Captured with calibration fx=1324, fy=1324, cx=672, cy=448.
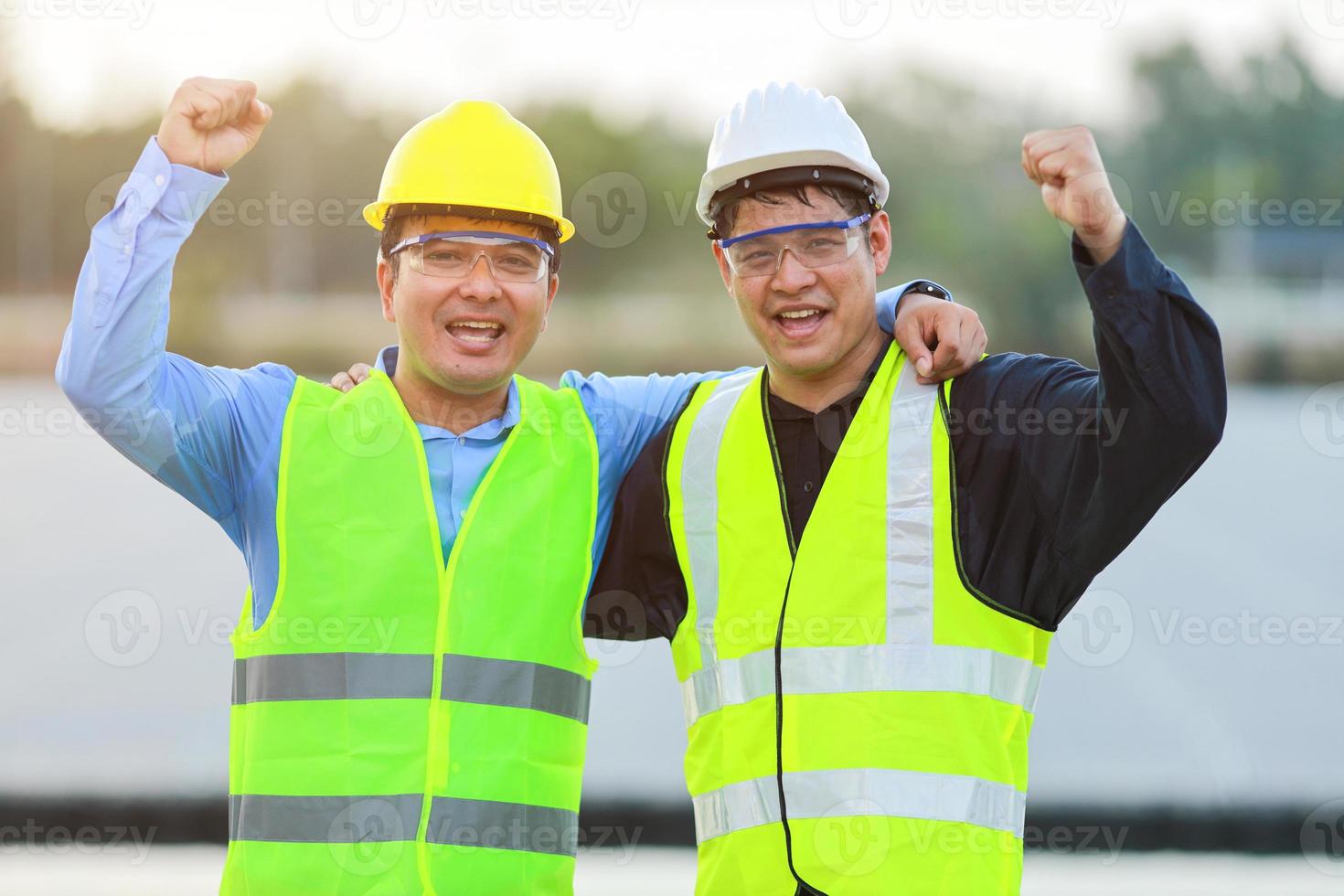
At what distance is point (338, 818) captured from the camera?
9.04 ft

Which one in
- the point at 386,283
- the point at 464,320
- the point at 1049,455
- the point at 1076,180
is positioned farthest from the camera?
the point at 386,283

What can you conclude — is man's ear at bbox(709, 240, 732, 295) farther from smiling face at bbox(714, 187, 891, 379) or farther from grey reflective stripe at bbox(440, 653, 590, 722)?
grey reflective stripe at bbox(440, 653, 590, 722)

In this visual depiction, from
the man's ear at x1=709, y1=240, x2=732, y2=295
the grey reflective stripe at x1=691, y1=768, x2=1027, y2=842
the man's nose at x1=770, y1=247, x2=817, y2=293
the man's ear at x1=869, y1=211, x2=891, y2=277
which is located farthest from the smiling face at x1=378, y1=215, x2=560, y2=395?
the grey reflective stripe at x1=691, y1=768, x2=1027, y2=842

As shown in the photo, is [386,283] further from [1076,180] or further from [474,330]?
[1076,180]

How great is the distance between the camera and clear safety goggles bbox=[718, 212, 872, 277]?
2.90 m

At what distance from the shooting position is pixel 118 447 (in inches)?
109

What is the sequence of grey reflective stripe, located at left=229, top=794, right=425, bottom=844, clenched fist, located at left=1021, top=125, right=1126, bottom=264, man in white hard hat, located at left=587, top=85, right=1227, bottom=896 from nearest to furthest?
clenched fist, located at left=1021, top=125, right=1126, bottom=264, man in white hard hat, located at left=587, top=85, right=1227, bottom=896, grey reflective stripe, located at left=229, top=794, right=425, bottom=844

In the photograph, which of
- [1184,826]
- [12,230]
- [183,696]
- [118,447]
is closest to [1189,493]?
[1184,826]

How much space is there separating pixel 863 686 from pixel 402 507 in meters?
1.07

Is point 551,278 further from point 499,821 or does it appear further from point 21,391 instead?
point 21,391

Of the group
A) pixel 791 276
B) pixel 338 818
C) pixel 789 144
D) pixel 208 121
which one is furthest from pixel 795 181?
pixel 338 818

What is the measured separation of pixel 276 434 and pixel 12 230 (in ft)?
51.6

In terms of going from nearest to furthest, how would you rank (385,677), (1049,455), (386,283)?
(1049,455), (385,677), (386,283)

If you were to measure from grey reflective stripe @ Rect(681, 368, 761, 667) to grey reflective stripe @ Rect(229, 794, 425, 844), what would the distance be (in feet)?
2.36
